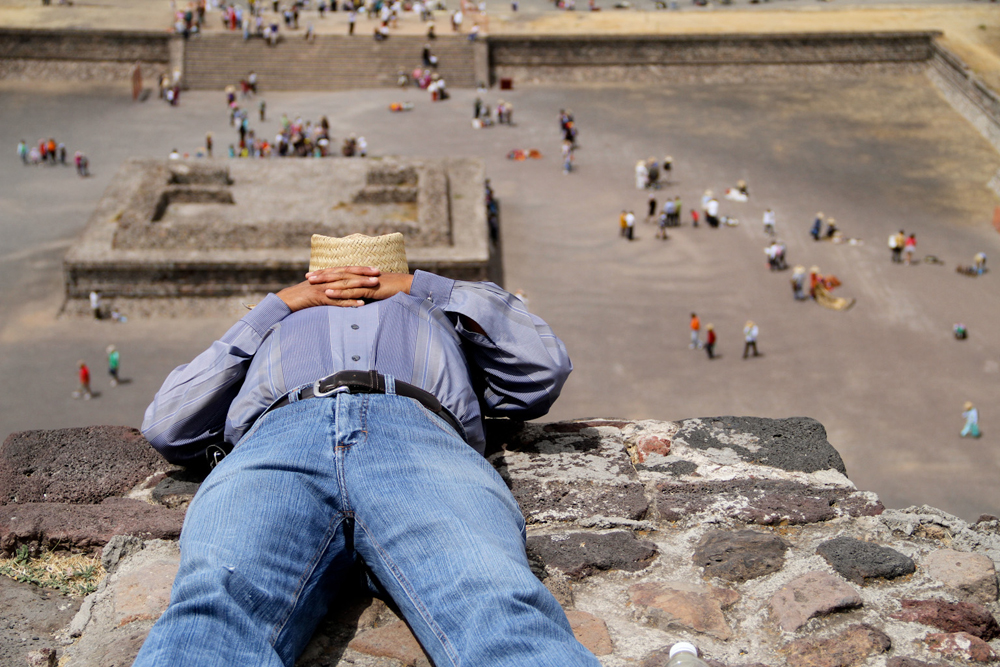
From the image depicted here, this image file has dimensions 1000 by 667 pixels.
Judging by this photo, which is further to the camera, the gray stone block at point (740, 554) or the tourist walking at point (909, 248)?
the tourist walking at point (909, 248)

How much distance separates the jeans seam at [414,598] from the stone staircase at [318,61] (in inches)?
1279

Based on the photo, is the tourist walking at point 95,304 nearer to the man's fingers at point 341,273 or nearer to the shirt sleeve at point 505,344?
the man's fingers at point 341,273

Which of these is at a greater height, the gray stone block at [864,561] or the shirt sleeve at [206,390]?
the shirt sleeve at [206,390]

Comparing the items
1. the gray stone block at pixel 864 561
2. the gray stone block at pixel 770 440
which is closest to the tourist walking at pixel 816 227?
the gray stone block at pixel 770 440

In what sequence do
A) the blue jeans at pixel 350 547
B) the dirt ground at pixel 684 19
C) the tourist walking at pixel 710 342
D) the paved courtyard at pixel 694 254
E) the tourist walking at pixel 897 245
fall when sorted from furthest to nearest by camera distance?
the dirt ground at pixel 684 19
the tourist walking at pixel 897 245
the tourist walking at pixel 710 342
the paved courtyard at pixel 694 254
the blue jeans at pixel 350 547

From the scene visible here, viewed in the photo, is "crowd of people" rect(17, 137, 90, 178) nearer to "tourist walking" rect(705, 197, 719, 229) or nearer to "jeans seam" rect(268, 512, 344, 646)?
"tourist walking" rect(705, 197, 719, 229)

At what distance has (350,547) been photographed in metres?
3.00

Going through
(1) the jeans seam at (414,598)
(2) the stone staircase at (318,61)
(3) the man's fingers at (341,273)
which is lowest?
(1) the jeans seam at (414,598)

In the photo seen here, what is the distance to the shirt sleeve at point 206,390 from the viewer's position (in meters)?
3.65

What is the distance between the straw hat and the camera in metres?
4.00

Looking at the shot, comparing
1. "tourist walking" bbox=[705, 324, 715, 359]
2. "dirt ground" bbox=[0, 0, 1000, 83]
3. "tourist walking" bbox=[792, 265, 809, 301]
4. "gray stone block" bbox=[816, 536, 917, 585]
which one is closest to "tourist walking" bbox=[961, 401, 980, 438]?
"tourist walking" bbox=[705, 324, 715, 359]

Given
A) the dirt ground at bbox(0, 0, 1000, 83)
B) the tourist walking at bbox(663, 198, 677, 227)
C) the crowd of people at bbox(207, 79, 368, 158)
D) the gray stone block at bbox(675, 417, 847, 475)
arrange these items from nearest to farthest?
1. the gray stone block at bbox(675, 417, 847, 475)
2. the tourist walking at bbox(663, 198, 677, 227)
3. the crowd of people at bbox(207, 79, 368, 158)
4. the dirt ground at bbox(0, 0, 1000, 83)

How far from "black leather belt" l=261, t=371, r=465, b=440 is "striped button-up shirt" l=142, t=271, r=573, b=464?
56mm

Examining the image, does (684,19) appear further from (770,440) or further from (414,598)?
(414,598)
